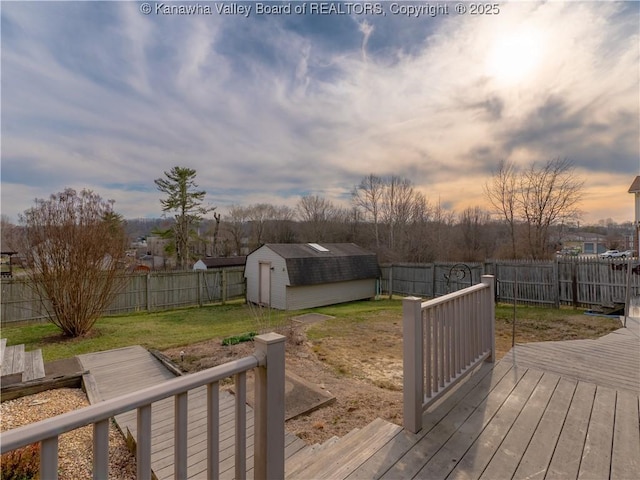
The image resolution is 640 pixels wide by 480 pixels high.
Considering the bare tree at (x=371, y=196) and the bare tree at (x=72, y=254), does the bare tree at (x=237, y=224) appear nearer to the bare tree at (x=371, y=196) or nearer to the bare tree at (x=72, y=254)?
the bare tree at (x=371, y=196)

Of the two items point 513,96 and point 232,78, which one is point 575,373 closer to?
point 513,96

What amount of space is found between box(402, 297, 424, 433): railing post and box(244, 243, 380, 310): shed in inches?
426

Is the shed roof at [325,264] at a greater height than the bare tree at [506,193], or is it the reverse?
the bare tree at [506,193]

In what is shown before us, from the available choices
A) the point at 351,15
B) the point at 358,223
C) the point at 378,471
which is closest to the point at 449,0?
the point at 351,15

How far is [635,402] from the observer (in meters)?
2.88

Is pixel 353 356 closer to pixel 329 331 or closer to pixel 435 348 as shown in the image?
pixel 329 331

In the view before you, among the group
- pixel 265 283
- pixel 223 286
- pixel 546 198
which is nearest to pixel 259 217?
pixel 223 286

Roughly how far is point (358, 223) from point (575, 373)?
24332mm

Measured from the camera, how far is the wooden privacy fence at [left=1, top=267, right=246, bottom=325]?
33.3 feet

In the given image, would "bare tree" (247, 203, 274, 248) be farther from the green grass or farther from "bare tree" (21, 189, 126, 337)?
"bare tree" (21, 189, 126, 337)

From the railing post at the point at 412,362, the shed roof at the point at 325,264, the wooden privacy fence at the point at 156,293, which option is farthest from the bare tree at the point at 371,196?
the railing post at the point at 412,362

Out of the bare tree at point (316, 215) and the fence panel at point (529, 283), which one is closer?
the fence panel at point (529, 283)

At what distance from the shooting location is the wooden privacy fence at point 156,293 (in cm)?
1015

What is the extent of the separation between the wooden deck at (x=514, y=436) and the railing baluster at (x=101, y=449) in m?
1.38
